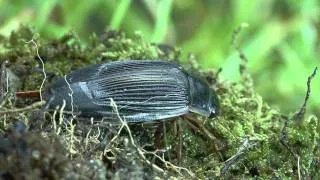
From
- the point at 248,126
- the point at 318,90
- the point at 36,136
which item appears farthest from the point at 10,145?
the point at 318,90

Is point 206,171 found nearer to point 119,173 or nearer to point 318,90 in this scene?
point 119,173

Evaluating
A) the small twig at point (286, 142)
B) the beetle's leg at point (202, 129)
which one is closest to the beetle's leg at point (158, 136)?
the beetle's leg at point (202, 129)

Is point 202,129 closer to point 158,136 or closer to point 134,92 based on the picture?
point 158,136

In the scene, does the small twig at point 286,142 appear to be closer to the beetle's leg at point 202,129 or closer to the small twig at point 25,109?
the beetle's leg at point 202,129

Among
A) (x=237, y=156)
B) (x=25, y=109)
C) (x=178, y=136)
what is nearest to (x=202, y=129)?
(x=178, y=136)

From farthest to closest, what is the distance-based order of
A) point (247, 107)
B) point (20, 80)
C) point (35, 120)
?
point (247, 107), point (20, 80), point (35, 120)
